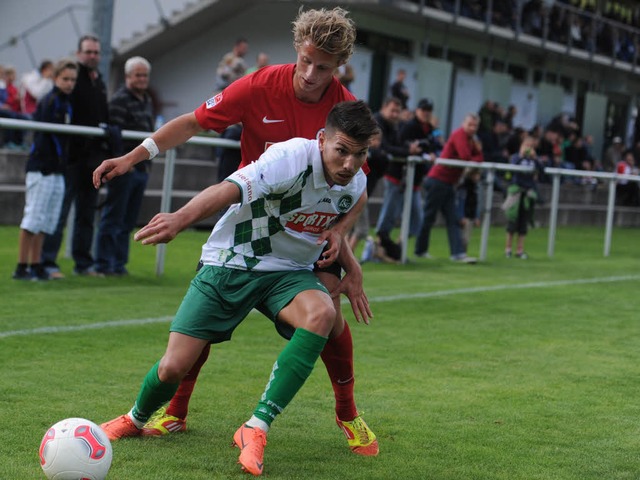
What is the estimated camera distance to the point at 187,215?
442cm

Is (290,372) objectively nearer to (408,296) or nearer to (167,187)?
(408,296)

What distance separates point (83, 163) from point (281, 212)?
5950 millimetres

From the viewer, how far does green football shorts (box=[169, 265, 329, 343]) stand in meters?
4.80

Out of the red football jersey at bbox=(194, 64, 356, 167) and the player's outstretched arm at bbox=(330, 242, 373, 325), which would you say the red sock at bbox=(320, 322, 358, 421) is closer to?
the player's outstretched arm at bbox=(330, 242, 373, 325)

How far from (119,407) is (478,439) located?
1771mm

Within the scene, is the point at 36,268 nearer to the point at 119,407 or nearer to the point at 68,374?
the point at 68,374

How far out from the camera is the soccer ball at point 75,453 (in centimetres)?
418

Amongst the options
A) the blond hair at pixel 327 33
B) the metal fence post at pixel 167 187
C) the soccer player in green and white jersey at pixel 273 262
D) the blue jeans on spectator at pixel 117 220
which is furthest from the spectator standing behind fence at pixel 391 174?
the soccer player in green and white jersey at pixel 273 262

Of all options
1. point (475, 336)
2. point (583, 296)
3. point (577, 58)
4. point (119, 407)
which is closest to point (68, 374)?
point (119, 407)

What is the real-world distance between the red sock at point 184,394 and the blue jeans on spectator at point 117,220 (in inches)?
216

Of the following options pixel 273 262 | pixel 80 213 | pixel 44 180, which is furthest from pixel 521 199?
pixel 273 262

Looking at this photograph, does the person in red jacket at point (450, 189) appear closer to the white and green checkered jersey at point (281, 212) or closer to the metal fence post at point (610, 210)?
the metal fence post at point (610, 210)

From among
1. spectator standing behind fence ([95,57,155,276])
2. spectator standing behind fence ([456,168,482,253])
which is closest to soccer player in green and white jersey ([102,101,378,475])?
spectator standing behind fence ([95,57,155,276])

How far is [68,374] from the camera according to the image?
20.6 ft
